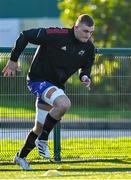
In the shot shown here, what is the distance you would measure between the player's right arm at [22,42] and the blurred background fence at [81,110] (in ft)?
4.13

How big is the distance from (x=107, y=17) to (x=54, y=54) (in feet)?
51.5

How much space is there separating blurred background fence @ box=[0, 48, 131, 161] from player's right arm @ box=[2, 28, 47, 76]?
49.5 inches

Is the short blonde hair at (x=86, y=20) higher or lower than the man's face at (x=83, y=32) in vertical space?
higher

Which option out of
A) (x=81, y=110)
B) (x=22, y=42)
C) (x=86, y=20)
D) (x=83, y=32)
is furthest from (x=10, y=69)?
(x=81, y=110)

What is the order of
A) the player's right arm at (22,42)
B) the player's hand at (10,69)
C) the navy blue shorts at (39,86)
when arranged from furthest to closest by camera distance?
the navy blue shorts at (39,86)
the player's right arm at (22,42)
the player's hand at (10,69)

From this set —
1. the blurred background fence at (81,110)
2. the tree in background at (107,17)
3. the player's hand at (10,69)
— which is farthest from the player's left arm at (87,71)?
the tree in background at (107,17)

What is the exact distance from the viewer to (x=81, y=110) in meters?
12.4

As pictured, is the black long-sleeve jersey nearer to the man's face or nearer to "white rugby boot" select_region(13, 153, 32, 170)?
the man's face

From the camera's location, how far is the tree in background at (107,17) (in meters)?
26.2

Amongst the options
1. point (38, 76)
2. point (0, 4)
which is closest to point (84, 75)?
point (38, 76)

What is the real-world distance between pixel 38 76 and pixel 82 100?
1.75 meters

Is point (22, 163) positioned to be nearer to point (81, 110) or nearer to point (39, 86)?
point (39, 86)

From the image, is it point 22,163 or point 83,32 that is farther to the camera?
point 22,163

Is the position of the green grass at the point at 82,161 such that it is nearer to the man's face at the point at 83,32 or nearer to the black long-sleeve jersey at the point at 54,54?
the black long-sleeve jersey at the point at 54,54
